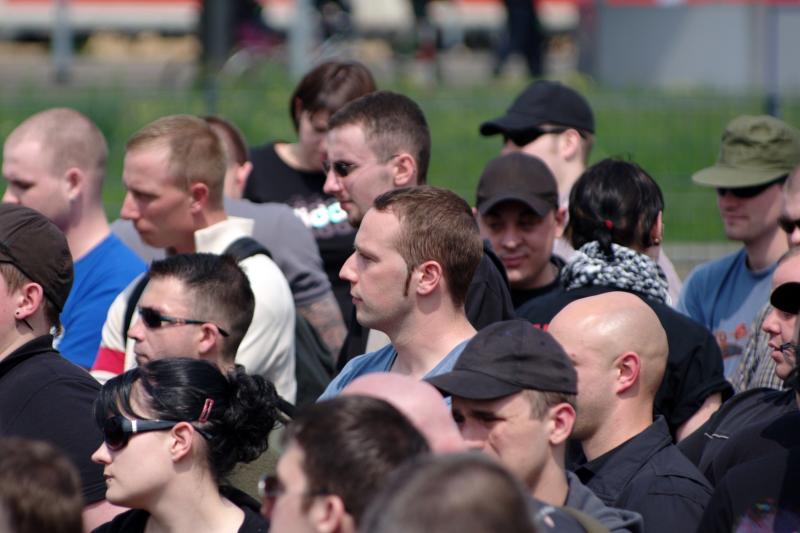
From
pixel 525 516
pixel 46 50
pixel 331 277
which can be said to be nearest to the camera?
pixel 525 516

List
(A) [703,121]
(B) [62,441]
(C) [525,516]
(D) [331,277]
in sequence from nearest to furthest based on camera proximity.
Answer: (C) [525,516]
(B) [62,441]
(D) [331,277]
(A) [703,121]

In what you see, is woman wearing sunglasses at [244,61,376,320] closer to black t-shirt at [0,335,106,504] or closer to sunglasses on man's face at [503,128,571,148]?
sunglasses on man's face at [503,128,571,148]

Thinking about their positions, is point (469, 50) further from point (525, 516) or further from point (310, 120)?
point (525, 516)

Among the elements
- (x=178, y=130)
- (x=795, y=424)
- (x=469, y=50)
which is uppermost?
(x=178, y=130)

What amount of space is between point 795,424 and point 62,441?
7.08 ft

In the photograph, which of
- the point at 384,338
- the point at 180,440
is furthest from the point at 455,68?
the point at 180,440

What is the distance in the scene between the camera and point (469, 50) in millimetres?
28734

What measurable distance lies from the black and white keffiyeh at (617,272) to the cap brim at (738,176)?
1084 millimetres

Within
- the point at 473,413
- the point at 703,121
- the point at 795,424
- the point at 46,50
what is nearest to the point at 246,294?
the point at 473,413

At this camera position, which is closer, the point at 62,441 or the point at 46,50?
the point at 62,441

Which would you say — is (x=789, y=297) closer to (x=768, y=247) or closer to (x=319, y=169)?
(x=768, y=247)

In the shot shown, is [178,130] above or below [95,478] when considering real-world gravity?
above

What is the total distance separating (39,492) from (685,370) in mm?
2736

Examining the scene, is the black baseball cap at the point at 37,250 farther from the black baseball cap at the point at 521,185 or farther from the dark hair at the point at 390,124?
the black baseball cap at the point at 521,185
